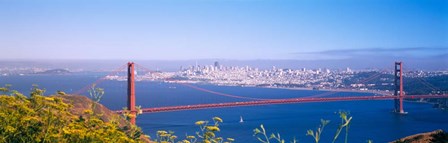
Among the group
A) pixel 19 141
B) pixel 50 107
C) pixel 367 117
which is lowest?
pixel 367 117

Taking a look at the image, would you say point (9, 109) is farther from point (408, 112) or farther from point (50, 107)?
point (408, 112)

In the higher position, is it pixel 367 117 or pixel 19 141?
pixel 19 141

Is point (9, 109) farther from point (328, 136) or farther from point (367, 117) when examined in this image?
point (367, 117)

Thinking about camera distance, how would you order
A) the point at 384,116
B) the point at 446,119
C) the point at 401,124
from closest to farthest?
the point at 401,124
the point at 446,119
the point at 384,116

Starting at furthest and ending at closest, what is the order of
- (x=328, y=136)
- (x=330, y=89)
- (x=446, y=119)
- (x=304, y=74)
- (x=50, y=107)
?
(x=304, y=74)
(x=330, y=89)
(x=446, y=119)
(x=328, y=136)
(x=50, y=107)

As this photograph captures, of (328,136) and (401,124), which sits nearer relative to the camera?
(328,136)

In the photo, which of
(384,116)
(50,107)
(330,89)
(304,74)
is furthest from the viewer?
(304,74)

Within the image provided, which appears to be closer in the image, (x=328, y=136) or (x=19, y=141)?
(x=19, y=141)

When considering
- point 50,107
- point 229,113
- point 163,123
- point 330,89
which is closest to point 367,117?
point 229,113

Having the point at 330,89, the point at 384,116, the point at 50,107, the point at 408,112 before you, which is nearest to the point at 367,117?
the point at 384,116
